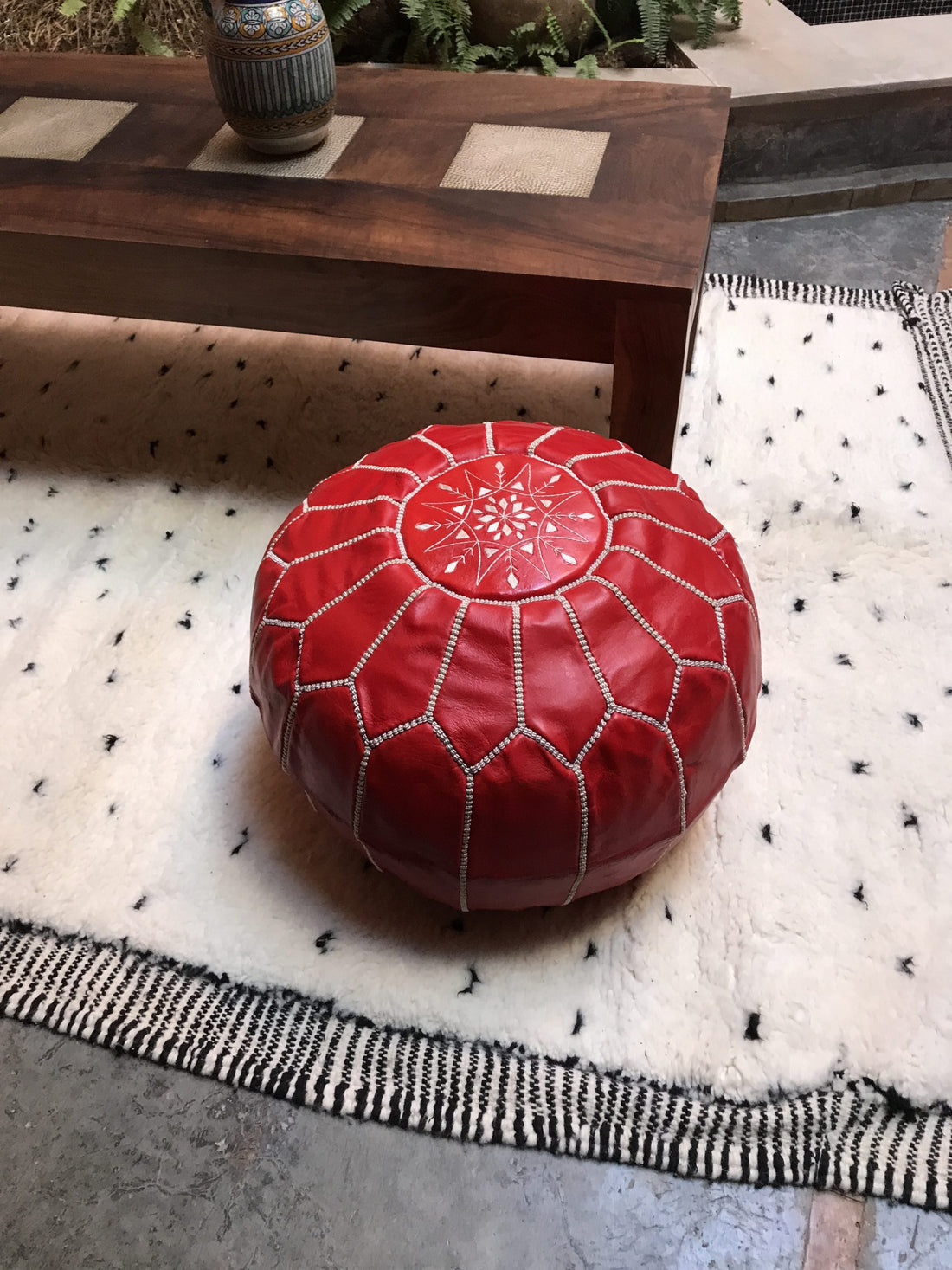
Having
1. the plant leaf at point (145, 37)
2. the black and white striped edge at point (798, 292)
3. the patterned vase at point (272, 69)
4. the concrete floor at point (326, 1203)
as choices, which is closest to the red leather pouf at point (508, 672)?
the concrete floor at point (326, 1203)

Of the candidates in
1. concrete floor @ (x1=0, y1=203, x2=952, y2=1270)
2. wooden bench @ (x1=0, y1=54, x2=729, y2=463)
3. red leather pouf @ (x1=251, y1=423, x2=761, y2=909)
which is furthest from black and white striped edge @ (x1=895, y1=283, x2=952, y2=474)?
concrete floor @ (x1=0, y1=203, x2=952, y2=1270)

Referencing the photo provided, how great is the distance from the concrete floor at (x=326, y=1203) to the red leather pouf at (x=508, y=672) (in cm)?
31

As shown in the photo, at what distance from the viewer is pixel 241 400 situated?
81.7 inches

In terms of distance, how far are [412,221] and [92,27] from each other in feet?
6.18

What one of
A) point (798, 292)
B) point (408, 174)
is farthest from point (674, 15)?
point (408, 174)

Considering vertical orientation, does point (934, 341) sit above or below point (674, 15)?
below

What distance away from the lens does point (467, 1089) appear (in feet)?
3.83

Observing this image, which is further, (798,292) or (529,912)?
(798,292)

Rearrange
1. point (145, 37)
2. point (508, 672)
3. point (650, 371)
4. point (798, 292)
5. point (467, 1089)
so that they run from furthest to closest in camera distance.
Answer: point (145, 37), point (798, 292), point (650, 371), point (467, 1089), point (508, 672)

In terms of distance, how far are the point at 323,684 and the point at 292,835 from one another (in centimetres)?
38

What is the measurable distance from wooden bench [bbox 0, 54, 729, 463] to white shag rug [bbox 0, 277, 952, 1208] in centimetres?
37

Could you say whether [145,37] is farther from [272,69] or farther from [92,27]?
[272,69]

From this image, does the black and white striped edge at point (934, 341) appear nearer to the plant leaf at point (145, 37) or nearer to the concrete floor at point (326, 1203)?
the concrete floor at point (326, 1203)

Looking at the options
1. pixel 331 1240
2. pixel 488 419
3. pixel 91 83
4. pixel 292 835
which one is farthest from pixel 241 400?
pixel 331 1240
